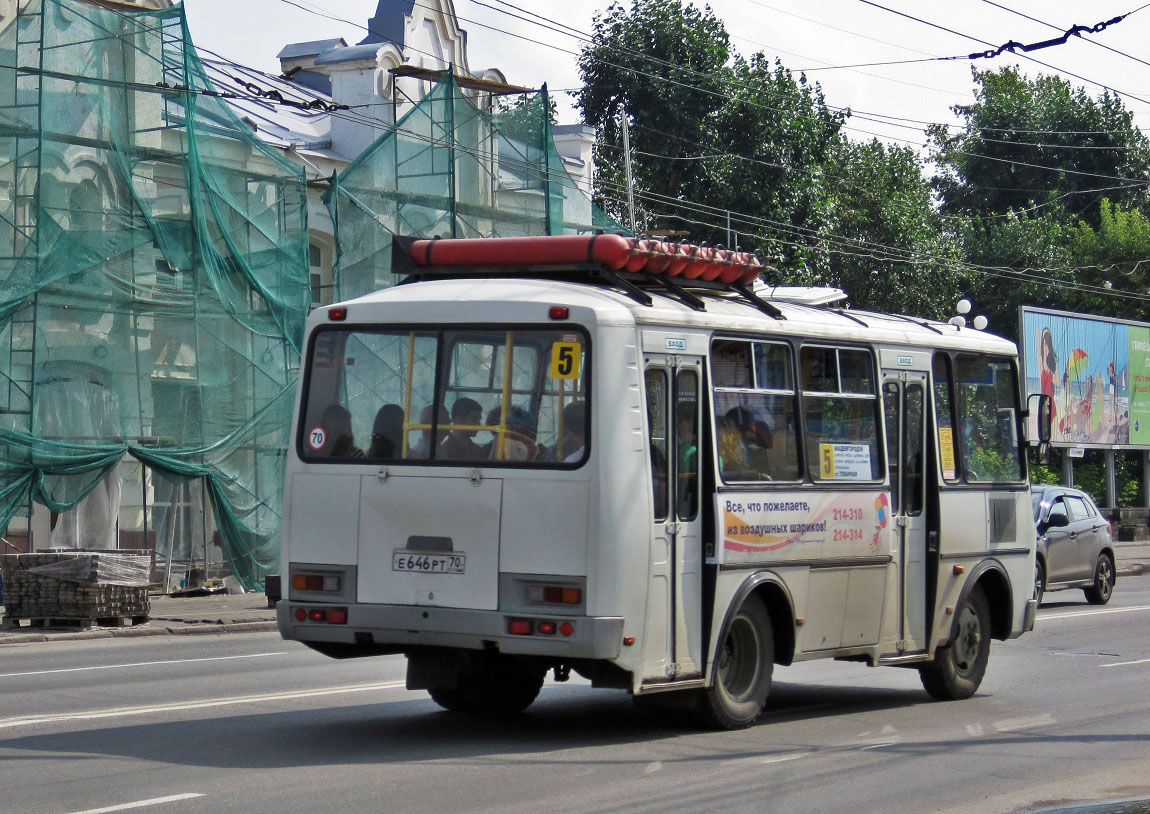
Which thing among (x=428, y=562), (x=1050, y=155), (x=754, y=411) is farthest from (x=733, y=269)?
(x=1050, y=155)

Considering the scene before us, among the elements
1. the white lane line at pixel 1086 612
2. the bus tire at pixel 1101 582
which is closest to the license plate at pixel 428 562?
the white lane line at pixel 1086 612

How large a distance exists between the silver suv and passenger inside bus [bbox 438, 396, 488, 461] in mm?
14119

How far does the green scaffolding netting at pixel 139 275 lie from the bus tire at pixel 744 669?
47.2ft

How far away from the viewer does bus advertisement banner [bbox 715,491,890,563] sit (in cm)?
994

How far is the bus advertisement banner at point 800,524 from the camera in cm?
994

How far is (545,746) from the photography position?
944 cm

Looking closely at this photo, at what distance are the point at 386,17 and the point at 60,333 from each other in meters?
20.1

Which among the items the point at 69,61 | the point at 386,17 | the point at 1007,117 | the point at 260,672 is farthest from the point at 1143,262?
the point at 260,672

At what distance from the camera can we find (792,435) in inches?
416

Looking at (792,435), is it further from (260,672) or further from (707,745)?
(260,672)

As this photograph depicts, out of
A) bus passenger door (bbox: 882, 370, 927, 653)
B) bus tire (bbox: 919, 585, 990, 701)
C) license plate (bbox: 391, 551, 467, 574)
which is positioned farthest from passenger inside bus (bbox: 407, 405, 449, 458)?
bus tire (bbox: 919, 585, 990, 701)

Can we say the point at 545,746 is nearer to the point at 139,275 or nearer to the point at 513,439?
the point at 513,439

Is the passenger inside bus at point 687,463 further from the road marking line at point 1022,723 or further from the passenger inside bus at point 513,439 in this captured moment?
the road marking line at point 1022,723

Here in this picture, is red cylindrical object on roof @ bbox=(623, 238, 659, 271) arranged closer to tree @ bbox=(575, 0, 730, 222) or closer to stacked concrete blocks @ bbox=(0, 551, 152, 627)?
stacked concrete blocks @ bbox=(0, 551, 152, 627)
